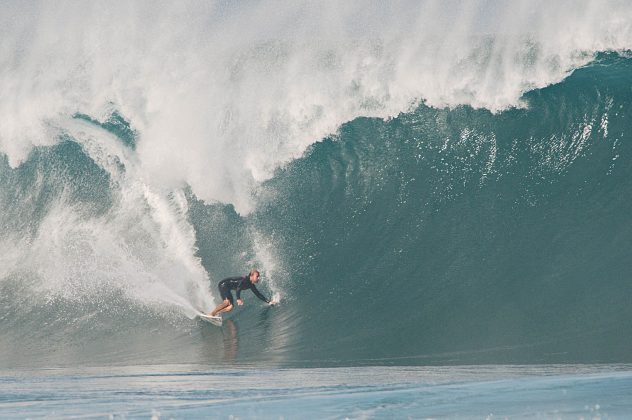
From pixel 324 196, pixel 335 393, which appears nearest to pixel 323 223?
pixel 324 196

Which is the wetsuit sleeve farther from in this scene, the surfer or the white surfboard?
the white surfboard

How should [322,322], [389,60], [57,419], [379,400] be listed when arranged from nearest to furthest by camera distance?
1. [57,419]
2. [379,400]
3. [322,322]
4. [389,60]

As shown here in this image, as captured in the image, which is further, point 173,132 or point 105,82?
point 105,82

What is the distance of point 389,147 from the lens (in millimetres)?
13422

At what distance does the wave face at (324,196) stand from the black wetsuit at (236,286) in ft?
1.11

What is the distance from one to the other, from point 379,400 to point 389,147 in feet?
27.6

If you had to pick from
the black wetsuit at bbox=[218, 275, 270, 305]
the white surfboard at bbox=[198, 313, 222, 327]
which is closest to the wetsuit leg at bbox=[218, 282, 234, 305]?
the black wetsuit at bbox=[218, 275, 270, 305]

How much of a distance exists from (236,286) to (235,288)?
1.2 inches

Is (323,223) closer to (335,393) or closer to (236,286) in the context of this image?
(236,286)

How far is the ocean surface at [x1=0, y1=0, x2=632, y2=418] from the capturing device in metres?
6.60

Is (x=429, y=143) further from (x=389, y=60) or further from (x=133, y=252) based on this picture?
(x=133, y=252)

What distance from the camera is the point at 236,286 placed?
1036 centimetres

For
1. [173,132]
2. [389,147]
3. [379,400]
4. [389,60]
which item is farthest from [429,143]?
[379,400]

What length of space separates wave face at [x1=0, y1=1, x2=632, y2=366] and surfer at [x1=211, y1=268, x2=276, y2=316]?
298 mm
